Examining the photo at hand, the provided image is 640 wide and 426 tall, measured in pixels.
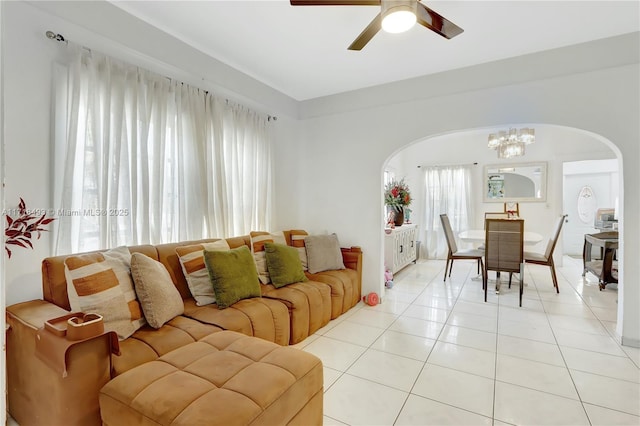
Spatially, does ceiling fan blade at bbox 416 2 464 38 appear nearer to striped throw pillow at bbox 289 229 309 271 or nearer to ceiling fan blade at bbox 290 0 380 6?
ceiling fan blade at bbox 290 0 380 6

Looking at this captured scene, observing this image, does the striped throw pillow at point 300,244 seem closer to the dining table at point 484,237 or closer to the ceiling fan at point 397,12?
the ceiling fan at point 397,12

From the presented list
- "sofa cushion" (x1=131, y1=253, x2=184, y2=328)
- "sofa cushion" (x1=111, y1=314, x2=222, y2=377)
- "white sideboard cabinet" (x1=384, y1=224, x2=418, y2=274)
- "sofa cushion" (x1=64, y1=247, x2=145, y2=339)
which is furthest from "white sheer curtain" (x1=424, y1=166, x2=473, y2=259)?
"sofa cushion" (x1=64, y1=247, x2=145, y2=339)

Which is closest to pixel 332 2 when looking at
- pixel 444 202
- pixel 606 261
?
pixel 606 261

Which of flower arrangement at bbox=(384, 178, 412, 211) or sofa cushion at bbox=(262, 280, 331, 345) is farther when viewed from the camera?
flower arrangement at bbox=(384, 178, 412, 211)

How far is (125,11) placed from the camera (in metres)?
2.34

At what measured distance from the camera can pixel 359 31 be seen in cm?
263

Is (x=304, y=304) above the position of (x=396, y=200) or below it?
below

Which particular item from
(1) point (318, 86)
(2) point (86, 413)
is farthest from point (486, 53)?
(2) point (86, 413)

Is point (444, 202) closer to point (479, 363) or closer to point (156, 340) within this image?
point (479, 363)

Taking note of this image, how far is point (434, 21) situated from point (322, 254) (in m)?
2.42

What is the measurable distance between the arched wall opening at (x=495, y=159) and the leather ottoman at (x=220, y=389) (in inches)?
172

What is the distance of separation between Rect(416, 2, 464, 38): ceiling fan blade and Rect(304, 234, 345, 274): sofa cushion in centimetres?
233

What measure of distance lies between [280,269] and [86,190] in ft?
5.42

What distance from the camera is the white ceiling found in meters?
2.30
